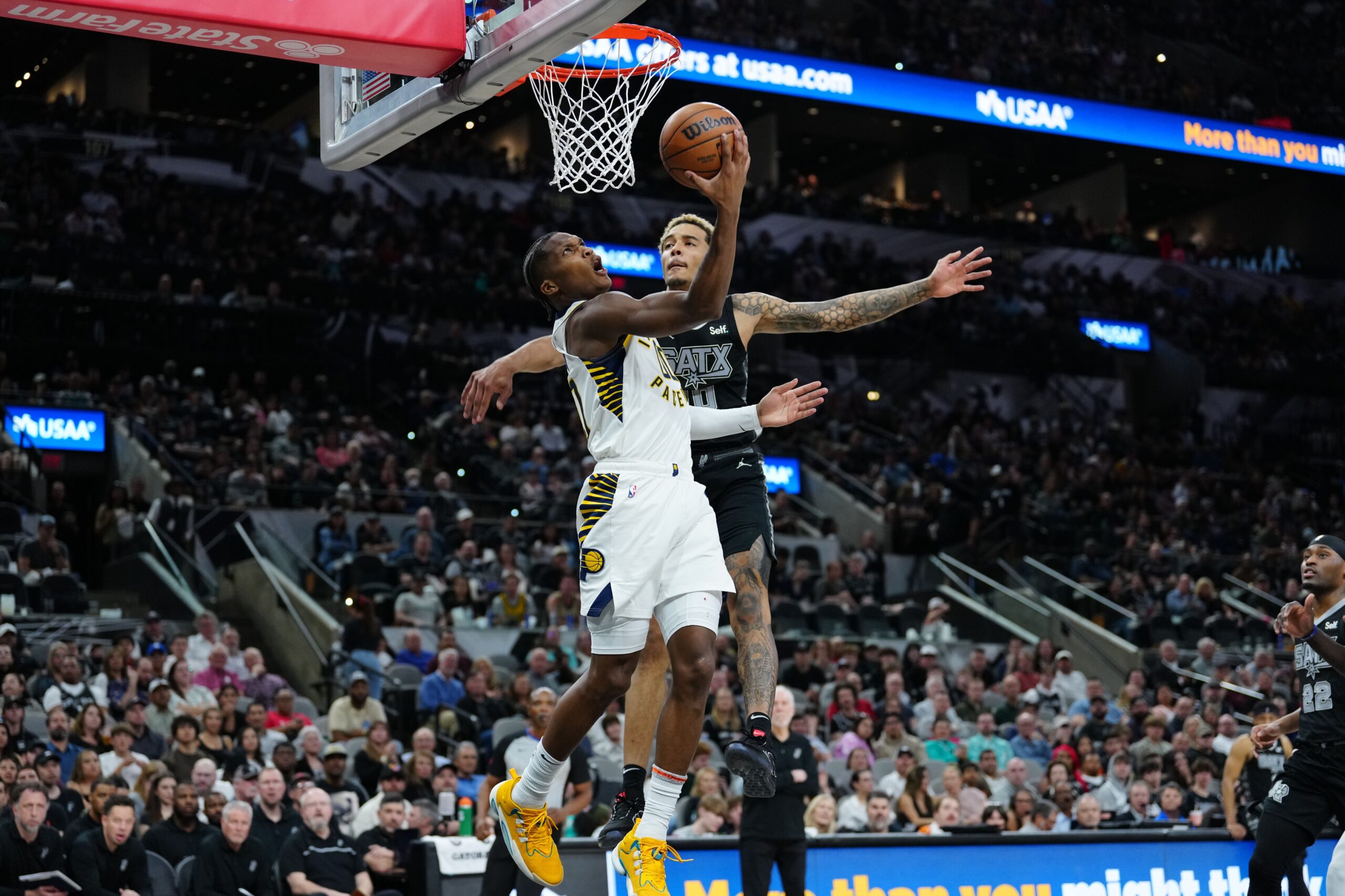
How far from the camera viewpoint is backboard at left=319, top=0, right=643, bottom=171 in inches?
254

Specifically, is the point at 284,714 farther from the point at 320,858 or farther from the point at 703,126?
the point at 703,126

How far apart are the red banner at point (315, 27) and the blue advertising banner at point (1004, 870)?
5038 millimetres

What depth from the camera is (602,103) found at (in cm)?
777

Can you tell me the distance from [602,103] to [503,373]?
1749mm

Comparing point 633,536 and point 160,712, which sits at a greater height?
point 633,536

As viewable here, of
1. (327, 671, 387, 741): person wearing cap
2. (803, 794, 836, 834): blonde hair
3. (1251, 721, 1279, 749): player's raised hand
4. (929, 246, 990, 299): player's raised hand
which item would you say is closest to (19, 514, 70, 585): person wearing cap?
(327, 671, 387, 741): person wearing cap

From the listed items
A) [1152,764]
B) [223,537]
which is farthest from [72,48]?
[1152,764]

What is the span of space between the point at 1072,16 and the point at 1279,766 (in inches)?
1185

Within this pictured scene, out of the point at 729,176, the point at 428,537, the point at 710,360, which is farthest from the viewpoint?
the point at 428,537

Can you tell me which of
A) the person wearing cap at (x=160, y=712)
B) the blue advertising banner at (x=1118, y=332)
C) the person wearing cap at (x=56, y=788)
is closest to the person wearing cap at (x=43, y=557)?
the person wearing cap at (x=160, y=712)

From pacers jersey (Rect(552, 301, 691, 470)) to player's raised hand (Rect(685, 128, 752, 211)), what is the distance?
0.92 m

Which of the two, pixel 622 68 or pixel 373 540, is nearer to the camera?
pixel 622 68

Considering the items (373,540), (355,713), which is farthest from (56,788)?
(373,540)

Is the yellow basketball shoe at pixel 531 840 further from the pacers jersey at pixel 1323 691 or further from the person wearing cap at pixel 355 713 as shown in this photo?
the person wearing cap at pixel 355 713
